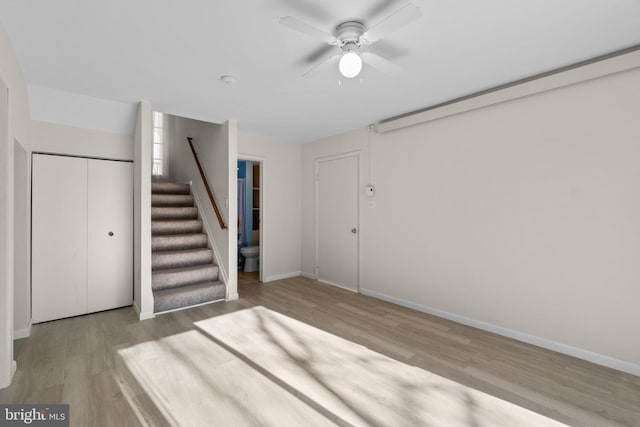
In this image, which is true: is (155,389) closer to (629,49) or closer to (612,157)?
(612,157)

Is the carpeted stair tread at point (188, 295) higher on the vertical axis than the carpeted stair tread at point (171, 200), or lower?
lower

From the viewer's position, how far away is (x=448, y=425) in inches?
67.9

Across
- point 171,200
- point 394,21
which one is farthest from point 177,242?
point 394,21

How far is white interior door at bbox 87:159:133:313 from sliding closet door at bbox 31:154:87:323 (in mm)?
86

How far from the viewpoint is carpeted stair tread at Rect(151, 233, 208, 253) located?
4.14 meters

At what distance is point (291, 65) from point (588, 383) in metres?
3.42

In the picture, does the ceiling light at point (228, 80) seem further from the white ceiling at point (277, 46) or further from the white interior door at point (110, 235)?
the white interior door at point (110, 235)

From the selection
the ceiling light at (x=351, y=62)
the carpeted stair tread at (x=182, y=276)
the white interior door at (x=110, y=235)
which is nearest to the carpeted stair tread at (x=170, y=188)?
the white interior door at (x=110, y=235)

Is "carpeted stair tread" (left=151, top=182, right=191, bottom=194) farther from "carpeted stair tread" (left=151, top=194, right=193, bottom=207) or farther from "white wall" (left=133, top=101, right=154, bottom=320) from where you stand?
"white wall" (left=133, top=101, right=154, bottom=320)

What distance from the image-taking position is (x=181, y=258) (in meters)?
4.13

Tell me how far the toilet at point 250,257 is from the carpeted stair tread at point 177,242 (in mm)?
1236

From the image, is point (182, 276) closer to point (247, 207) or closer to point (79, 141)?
point (79, 141)

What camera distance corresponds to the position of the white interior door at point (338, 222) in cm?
451

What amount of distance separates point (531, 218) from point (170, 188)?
5348 mm
